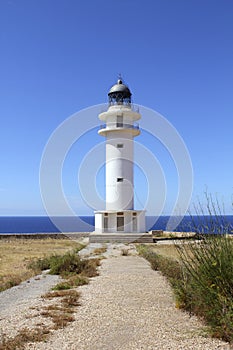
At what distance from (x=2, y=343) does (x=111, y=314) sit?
234 centimetres

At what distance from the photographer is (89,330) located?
238 inches

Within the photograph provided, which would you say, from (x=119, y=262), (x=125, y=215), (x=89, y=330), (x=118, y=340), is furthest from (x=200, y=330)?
(x=125, y=215)

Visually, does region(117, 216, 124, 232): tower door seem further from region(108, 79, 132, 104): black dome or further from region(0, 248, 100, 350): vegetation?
region(0, 248, 100, 350): vegetation

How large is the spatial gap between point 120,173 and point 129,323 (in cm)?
2247

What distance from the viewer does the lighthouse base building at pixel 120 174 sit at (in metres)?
28.5

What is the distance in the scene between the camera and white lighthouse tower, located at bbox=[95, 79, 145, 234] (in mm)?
28484

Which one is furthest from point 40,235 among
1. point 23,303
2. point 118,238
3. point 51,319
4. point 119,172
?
point 51,319

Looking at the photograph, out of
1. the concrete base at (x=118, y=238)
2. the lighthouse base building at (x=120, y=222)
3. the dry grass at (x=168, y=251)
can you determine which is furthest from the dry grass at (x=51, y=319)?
the lighthouse base building at (x=120, y=222)

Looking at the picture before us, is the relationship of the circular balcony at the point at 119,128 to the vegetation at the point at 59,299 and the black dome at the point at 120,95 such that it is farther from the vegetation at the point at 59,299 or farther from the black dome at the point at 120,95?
the vegetation at the point at 59,299

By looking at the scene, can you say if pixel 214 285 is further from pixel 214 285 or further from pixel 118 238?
pixel 118 238

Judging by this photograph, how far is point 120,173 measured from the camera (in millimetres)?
28781

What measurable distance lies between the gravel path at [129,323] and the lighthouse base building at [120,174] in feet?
59.4

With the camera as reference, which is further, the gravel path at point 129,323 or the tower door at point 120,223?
the tower door at point 120,223

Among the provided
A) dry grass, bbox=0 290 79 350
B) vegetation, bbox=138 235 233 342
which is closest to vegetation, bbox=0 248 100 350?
dry grass, bbox=0 290 79 350
